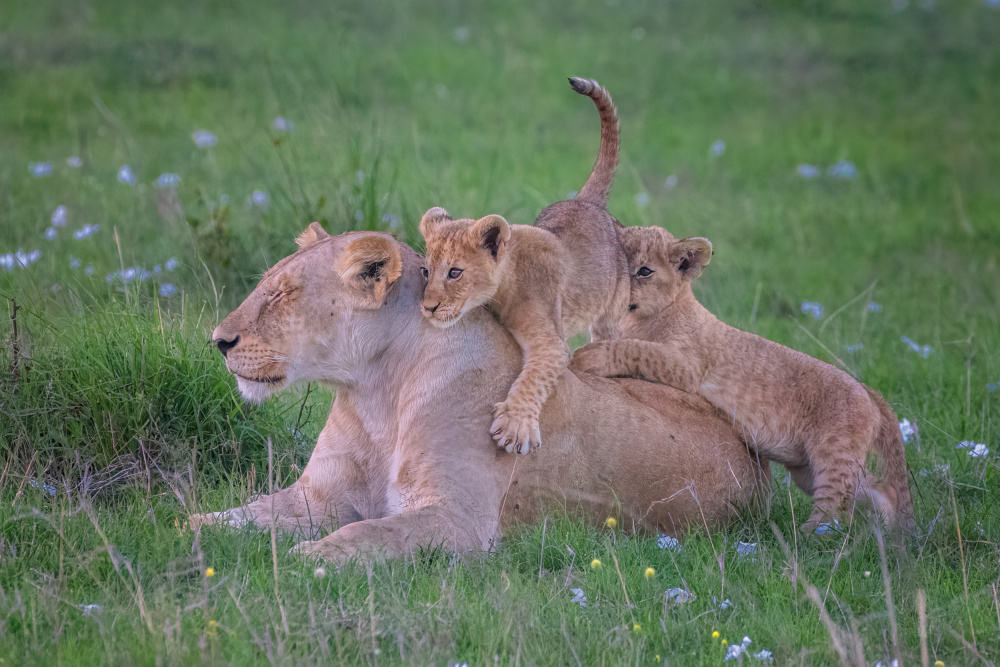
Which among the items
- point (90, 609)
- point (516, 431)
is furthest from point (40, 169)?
point (90, 609)

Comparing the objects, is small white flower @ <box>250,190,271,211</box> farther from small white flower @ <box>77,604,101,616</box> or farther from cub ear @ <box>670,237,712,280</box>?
small white flower @ <box>77,604,101,616</box>

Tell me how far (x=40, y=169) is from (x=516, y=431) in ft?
20.1

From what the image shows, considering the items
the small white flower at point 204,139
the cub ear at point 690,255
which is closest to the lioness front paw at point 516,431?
the cub ear at point 690,255

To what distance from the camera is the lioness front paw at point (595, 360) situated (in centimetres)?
488

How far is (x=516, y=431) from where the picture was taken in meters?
4.18

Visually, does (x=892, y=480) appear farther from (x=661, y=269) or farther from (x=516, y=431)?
(x=516, y=431)

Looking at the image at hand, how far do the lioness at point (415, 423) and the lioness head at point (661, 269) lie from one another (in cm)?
84

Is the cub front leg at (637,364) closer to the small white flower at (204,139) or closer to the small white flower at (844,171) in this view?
the small white flower at (204,139)

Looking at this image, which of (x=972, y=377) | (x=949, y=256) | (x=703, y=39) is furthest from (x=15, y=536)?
(x=703, y=39)

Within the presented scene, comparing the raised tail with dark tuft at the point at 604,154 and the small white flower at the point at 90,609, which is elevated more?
the raised tail with dark tuft at the point at 604,154

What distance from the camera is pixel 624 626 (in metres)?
3.43

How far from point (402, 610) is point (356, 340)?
128cm

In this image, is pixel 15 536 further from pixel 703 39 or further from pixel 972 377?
pixel 703 39

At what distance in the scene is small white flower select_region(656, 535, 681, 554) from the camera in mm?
4164
